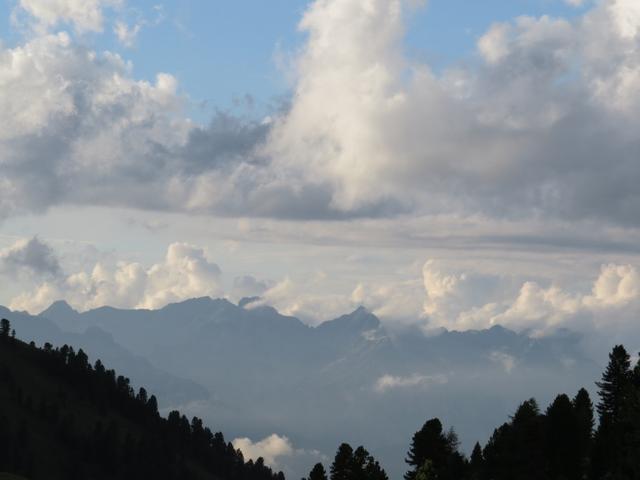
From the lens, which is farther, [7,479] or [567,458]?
[7,479]

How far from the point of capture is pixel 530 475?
83.9 m

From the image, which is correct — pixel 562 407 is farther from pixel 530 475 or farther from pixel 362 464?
pixel 362 464

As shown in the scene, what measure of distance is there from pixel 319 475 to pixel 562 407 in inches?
1084

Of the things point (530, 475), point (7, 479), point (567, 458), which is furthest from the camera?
point (7, 479)

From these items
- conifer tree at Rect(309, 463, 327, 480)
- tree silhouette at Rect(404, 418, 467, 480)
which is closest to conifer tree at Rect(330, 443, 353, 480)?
conifer tree at Rect(309, 463, 327, 480)

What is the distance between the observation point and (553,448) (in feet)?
304

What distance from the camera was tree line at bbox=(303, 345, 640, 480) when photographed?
3302 inches

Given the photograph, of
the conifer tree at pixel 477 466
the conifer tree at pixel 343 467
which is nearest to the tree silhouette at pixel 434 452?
the conifer tree at pixel 477 466

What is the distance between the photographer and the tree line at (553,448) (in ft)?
275

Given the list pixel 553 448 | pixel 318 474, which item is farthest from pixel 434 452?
pixel 553 448

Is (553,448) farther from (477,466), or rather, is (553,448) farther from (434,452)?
(434,452)

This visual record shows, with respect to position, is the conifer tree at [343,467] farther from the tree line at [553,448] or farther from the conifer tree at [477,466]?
the conifer tree at [477,466]

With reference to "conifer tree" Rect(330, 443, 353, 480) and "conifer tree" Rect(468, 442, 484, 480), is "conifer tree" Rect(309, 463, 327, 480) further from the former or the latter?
"conifer tree" Rect(468, 442, 484, 480)

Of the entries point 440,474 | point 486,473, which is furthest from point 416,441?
point 486,473
